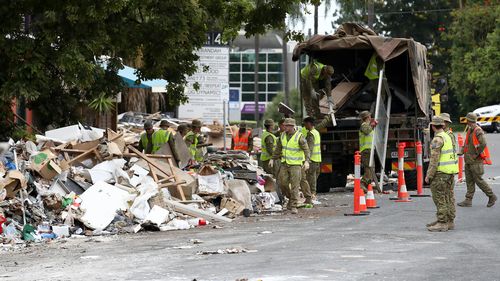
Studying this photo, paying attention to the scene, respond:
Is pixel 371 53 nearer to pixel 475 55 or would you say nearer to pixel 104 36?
pixel 104 36

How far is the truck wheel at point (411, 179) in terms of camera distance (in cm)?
2404

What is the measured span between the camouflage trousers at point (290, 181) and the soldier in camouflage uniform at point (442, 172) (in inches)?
157

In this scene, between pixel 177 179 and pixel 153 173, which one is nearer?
pixel 177 179

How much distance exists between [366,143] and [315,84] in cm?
180

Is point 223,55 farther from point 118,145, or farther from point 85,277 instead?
point 85,277

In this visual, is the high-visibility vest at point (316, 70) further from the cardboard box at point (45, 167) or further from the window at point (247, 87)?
the window at point (247, 87)

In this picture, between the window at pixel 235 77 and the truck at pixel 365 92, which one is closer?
the truck at pixel 365 92

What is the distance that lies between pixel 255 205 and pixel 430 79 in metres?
7.22

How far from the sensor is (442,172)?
628 inches

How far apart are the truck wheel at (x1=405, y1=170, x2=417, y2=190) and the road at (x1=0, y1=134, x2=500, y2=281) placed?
5259 millimetres

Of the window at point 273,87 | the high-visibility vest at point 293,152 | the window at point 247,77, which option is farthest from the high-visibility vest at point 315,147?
the window at point 273,87

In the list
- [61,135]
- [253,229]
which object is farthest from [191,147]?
[253,229]

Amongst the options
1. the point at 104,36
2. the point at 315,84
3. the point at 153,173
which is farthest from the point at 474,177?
the point at 104,36

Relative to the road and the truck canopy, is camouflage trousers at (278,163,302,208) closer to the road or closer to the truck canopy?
the road
